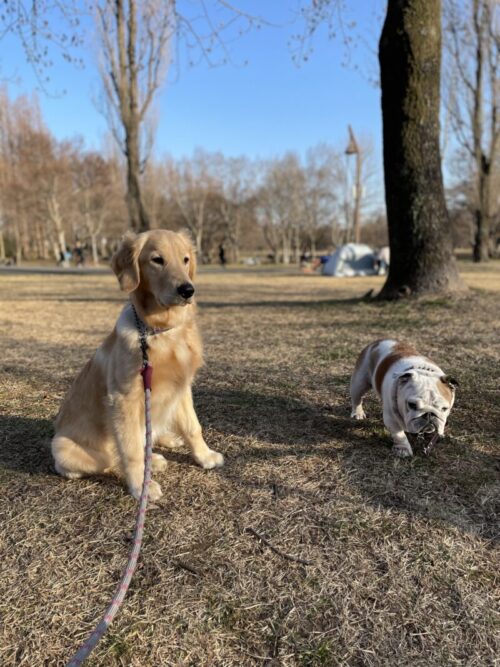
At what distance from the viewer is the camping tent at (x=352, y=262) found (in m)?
22.2

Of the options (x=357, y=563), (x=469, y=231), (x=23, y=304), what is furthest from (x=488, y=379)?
(x=469, y=231)

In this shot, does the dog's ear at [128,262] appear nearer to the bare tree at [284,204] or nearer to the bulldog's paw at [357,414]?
the bulldog's paw at [357,414]

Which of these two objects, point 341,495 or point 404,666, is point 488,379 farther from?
point 404,666

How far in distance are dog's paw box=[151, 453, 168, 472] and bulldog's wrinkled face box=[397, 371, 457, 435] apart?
5.04 feet

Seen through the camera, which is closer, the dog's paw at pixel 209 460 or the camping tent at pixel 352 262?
the dog's paw at pixel 209 460

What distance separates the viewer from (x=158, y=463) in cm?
283

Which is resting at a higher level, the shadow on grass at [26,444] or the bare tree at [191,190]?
the bare tree at [191,190]

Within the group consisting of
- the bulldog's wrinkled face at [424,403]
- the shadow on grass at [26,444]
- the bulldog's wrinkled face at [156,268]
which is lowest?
the shadow on grass at [26,444]

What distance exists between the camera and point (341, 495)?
8.16 ft

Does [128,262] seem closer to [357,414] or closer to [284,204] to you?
[357,414]

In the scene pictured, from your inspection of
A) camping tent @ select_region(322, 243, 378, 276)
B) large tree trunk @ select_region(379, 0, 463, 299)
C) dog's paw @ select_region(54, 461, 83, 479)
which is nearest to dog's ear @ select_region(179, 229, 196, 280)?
dog's paw @ select_region(54, 461, 83, 479)

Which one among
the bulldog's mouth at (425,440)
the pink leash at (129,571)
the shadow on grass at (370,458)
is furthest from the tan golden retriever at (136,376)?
the bulldog's mouth at (425,440)

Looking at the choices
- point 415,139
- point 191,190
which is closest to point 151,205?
point 191,190

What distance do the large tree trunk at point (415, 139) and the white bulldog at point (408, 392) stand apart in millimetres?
4812
